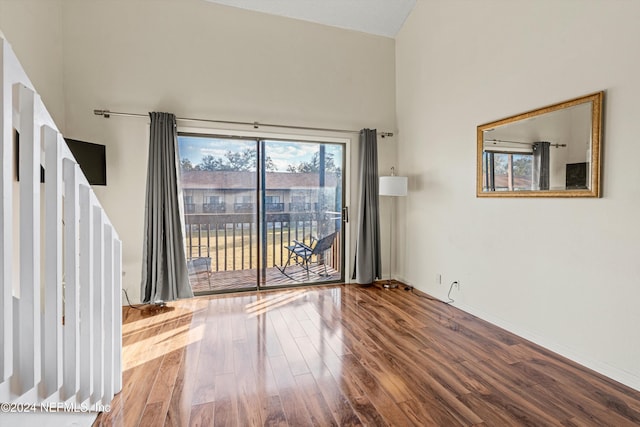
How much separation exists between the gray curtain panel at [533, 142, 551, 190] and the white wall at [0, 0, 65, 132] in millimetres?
4322

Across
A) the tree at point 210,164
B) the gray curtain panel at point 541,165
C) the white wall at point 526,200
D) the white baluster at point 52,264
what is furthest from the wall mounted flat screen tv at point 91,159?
the gray curtain panel at point 541,165

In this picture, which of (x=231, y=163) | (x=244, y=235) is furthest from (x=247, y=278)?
(x=231, y=163)

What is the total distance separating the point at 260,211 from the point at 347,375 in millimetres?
2505

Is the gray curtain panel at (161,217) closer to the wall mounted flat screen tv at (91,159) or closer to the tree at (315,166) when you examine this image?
the wall mounted flat screen tv at (91,159)

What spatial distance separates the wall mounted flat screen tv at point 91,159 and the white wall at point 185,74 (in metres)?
0.18

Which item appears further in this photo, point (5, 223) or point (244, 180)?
point (244, 180)

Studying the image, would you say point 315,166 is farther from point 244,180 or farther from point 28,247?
point 28,247

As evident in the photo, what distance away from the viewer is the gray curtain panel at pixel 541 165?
2.75 metres

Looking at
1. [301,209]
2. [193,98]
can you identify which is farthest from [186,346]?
[193,98]

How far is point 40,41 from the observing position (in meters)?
3.06

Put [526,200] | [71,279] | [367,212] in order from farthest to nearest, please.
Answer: [367,212]
[526,200]
[71,279]

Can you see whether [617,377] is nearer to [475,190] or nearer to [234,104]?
[475,190]

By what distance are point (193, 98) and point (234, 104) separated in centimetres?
48

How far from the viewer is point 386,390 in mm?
2096
